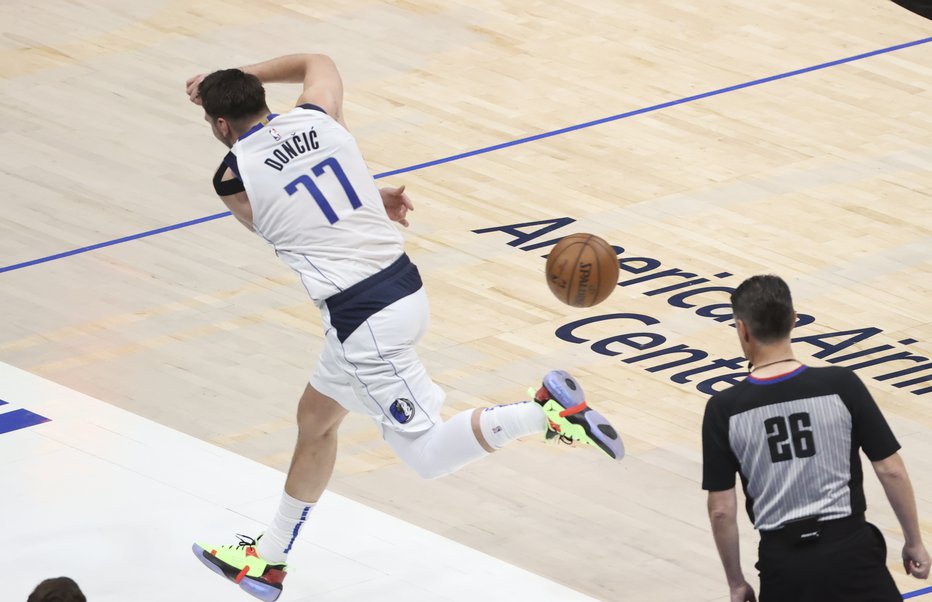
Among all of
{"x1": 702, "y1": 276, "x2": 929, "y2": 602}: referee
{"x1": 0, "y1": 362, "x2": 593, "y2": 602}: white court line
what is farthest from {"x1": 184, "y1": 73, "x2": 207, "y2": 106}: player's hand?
{"x1": 702, "y1": 276, "x2": 929, "y2": 602}: referee

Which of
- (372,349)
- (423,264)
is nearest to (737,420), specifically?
(372,349)

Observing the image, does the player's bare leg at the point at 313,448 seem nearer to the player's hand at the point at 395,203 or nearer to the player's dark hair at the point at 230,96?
the player's hand at the point at 395,203

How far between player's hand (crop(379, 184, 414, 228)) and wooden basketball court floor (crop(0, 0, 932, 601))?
128 cm

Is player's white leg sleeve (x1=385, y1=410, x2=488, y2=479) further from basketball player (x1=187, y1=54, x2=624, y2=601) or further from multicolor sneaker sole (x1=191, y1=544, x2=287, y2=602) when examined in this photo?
multicolor sneaker sole (x1=191, y1=544, x2=287, y2=602)

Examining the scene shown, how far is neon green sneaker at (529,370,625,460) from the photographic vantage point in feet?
18.5

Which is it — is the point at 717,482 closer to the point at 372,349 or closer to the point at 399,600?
the point at 372,349

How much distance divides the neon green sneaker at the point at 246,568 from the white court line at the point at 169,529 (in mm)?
172

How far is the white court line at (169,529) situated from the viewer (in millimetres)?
6441

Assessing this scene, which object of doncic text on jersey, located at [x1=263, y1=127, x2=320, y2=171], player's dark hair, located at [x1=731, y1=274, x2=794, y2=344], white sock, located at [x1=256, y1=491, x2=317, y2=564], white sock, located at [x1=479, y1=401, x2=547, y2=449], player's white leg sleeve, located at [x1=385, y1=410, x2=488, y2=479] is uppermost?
player's dark hair, located at [x1=731, y1=274, x2=794, y2=344]

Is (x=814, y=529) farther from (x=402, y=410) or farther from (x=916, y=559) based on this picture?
(x=402, y=410)

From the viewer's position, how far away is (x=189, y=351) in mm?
8469

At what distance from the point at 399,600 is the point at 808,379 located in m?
2.25

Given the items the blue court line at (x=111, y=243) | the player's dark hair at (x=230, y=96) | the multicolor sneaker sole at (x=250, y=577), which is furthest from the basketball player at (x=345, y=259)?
the blue court line at (x=111, y=243)

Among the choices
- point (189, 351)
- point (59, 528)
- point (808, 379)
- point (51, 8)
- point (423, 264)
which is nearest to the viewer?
point (808, 379)
